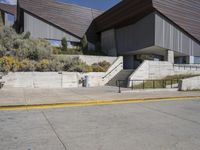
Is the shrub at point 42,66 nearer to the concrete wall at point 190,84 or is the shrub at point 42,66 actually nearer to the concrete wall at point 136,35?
the concrete wall at point 190,84

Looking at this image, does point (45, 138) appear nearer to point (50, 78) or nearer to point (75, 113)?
point (75, 113)

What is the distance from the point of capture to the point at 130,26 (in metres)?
38.0

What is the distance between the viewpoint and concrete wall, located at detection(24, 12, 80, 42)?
38406 millimetres

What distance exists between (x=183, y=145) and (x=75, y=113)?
4.92m

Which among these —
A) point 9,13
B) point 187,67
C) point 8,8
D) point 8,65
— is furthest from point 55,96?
point 8,8

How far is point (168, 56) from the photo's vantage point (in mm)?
33219

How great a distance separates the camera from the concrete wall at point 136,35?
32406 mm

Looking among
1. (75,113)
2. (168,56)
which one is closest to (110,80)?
(168,56)

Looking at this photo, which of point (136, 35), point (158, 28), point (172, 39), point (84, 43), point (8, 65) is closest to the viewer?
point (8, 65)

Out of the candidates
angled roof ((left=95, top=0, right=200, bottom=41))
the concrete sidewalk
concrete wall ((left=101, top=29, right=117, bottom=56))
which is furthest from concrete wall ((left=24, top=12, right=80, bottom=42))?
the concrete sidewalk

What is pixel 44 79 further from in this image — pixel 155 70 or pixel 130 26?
pixel 130 26

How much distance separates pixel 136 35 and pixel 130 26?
2648mm

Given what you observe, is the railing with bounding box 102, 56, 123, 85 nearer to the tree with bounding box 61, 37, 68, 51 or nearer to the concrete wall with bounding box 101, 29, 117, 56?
the tree with bounding box 61, 37, 68, 51

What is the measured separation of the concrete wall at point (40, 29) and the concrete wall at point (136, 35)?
30.6 feet
